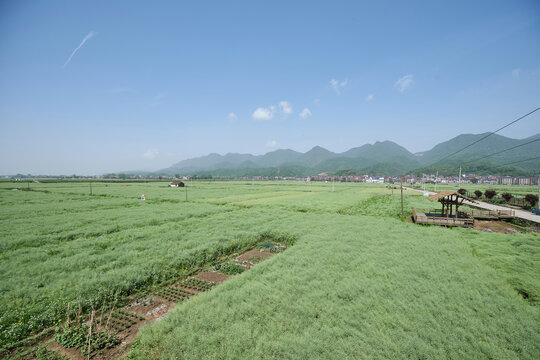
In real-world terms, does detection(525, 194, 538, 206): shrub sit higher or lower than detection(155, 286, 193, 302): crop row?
lower

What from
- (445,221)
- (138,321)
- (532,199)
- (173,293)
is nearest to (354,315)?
(173,293)

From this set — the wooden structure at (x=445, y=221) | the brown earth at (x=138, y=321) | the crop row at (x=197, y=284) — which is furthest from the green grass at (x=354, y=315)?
the wooden structure at (x=445, y=221)

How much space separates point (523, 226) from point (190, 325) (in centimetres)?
2926

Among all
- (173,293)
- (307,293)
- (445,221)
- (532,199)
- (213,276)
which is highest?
(307,293)

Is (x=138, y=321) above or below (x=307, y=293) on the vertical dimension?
below

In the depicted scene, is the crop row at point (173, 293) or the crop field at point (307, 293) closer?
the crop field at point (307, 293)

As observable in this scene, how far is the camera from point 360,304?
668 centimetres

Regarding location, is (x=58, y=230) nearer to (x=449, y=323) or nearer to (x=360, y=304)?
(x=360, y=304)

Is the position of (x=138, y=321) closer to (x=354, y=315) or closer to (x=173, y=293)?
(x=173, y=293)

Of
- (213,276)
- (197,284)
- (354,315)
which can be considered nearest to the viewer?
(354,315)

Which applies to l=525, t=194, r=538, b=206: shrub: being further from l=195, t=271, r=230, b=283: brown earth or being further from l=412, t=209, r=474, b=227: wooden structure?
l=195, t=271, r=230, b=283: brown earth

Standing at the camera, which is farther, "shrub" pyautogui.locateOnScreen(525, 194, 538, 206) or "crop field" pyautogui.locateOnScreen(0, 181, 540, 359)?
"shrub" pyautogui.locateOnScreen(525, 194, 538, 206)

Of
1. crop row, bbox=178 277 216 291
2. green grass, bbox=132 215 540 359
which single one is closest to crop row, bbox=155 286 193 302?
crop row, bbox=178 277 216 291

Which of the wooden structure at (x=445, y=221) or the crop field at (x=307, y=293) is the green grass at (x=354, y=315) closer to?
the crop field at (x=307, y=293)
